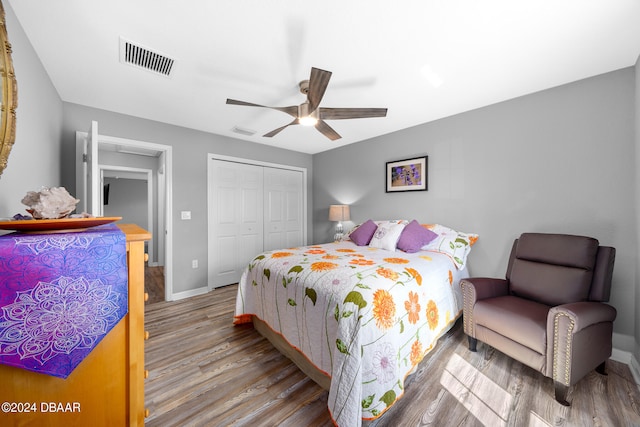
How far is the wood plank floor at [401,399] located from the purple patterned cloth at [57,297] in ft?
3.52

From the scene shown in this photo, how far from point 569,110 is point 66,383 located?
3768 mm

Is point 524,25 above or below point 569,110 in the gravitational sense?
above

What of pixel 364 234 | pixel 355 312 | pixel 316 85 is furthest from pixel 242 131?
pixel 355 312

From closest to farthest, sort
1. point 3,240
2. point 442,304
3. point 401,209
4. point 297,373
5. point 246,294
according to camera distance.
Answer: point 3,240, point 297,373, point 442,304, point 246,294, point 401,209

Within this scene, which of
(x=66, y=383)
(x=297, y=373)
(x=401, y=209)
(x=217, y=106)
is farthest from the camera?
(x=401, y=209)

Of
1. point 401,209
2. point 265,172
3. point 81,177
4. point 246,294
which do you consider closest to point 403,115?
point 401,209

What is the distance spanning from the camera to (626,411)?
4.75 ft

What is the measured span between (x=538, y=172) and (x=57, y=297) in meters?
3.45

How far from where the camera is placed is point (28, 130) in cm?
161

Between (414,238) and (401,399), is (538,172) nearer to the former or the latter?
(414,238)

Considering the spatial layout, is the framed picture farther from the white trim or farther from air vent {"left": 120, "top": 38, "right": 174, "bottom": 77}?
air vent {"left": 120, "top": 38, "right": 174, "bottom": 77}

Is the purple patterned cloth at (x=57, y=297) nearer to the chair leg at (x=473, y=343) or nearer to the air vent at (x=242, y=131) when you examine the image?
the chair leg at (x=473, y=343)

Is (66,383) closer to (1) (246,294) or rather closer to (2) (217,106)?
(1) (246,294)

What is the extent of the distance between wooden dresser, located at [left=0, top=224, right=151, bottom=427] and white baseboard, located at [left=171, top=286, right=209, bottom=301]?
272cm
